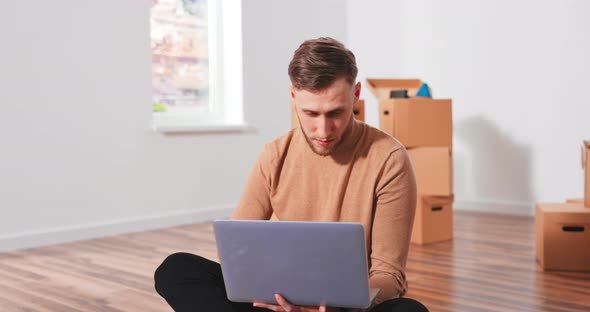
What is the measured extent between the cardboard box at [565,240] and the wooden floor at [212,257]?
70mm

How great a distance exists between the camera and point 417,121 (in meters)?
3.74

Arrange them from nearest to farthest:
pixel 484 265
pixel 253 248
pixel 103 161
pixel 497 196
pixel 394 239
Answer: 1. pixel 253 248
2. pixel 394 239
3. pixel 484 265
4. pixel 103 161
5. pixel 497 196

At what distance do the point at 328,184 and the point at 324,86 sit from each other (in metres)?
0.26

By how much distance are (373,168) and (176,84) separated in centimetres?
331

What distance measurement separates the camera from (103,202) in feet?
13.1

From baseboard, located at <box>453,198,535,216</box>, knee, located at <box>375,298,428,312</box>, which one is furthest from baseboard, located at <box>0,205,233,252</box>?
knee, located at <box>375,298,428,312</box>

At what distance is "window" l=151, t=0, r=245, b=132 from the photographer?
4586mm

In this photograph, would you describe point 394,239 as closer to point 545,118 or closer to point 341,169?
point 341,169

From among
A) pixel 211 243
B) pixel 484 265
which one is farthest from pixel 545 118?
pixel 211 243

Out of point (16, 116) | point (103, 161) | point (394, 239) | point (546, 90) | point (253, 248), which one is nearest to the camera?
point (253, 248)

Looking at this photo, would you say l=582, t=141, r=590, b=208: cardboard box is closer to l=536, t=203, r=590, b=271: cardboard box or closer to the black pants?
l=536, t=203, r=590, b=271: cardboard box

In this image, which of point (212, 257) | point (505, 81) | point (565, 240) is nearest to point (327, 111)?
point (565, 240)

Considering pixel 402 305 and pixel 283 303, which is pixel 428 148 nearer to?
pixel 402 305

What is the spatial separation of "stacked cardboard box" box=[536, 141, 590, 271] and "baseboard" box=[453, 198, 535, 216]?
62.7 inches
